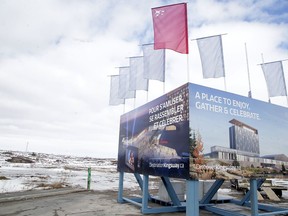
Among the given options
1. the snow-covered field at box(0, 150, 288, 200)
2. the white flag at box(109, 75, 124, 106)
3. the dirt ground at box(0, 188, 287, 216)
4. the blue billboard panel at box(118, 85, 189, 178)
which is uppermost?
the white flag at box(109, 75, 124, 106)

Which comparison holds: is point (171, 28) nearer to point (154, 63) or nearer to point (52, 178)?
point (154, 63)

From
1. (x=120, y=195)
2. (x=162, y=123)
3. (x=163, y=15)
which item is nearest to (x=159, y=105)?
(x=162, y=123)

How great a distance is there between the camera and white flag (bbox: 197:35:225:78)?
1013cm

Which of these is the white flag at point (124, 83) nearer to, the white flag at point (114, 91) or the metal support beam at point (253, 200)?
the white flag at point (114, 91)

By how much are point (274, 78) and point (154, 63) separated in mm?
6038

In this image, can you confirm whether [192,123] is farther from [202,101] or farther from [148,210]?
[148,210]

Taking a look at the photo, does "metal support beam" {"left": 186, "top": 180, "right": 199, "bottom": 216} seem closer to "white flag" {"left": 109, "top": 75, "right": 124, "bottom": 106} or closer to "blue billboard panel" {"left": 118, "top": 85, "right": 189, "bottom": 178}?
"blue billboard panel" {"left": 118, "top": 85, "right": 189, "bottom": 178}

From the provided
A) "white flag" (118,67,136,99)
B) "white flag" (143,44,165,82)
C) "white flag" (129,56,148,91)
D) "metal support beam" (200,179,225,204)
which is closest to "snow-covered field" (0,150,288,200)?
"metal support beam" (200,179,225,204)

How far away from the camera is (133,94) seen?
13.6m

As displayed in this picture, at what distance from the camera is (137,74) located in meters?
12.9

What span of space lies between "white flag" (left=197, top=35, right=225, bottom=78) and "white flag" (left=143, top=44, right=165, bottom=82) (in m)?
1.69

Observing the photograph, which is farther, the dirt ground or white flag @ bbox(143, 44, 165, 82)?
white flag @ bbox(143, 44, 165, 82)

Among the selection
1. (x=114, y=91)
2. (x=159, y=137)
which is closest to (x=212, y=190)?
(x=159, y=137)

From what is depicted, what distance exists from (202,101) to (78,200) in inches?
321
